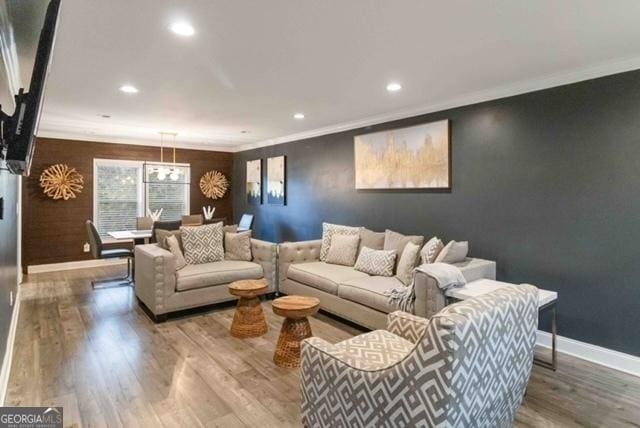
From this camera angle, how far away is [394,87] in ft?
11.8

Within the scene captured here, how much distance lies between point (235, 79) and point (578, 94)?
9.89ft

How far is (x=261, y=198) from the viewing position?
7344 mm

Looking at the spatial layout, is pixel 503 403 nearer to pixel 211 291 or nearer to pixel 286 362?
pixel 286 362

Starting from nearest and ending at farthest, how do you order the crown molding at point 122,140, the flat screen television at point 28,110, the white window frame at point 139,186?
1. the flat screen television at point 28,110
2. the crown molding at point 122,140
3. the white window frame at point 139,186

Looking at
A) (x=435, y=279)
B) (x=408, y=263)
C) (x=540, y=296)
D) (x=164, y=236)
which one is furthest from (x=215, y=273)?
(x=540, y=296)

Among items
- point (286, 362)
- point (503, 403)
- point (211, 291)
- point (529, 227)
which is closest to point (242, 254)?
point (211, 291)

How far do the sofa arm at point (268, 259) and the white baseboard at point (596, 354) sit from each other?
117 inches

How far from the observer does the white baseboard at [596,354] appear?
287 cm

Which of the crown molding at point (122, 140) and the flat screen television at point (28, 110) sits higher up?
the crown molding at point (122, 140)

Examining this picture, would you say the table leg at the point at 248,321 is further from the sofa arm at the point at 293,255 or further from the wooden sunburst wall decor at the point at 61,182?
the wooden sunburst wall decor at the point at 61,182

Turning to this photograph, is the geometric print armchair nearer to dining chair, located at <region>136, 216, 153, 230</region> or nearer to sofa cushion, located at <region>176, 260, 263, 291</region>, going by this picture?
sofa cushion, located at <region>176, 260, 263, 291</region>

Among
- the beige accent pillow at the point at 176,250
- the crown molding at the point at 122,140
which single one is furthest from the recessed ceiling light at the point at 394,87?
the crown molding at the point at 122,140

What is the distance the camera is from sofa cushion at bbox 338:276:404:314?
11.0ft

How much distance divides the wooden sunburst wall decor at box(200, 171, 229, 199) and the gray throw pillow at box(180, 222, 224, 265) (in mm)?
3478
